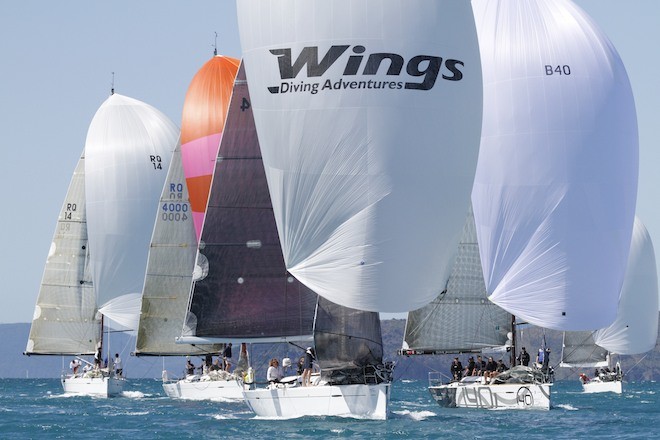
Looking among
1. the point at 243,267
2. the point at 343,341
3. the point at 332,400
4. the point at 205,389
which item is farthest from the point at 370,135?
the point at 205,389

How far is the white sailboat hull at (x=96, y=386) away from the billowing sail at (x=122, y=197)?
7.63 ft

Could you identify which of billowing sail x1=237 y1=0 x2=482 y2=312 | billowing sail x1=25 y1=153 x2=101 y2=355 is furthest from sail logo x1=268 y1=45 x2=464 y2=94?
billowing sail x1=25 y1=153 x2=101 y2=355

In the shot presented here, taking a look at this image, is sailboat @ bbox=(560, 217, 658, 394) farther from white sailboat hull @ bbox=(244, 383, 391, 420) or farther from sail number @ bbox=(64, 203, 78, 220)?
white sailboat hull @ bbox=(244, 383, 391, 420)

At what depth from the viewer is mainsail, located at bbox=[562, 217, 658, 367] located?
6128 centimetres

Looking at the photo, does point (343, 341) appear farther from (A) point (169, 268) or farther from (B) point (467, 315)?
(A) point (169, 268)

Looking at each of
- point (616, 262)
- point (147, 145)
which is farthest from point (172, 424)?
point (147, 145)

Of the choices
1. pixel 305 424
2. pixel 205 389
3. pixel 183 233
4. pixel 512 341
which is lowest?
pixel 305 424

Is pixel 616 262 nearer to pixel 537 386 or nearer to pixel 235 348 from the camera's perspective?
pixel 537 386

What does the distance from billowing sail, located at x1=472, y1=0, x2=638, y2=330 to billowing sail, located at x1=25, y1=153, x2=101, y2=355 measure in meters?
22.4

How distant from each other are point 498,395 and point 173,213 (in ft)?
46.1

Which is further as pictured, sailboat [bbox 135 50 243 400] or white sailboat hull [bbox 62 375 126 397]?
white sailboat hull [bbox 62 375 126 397]

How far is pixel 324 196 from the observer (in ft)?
99.2

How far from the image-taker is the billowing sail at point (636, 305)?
201ft

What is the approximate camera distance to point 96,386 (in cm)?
5419
